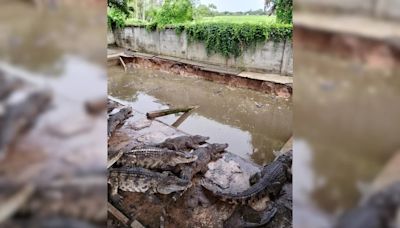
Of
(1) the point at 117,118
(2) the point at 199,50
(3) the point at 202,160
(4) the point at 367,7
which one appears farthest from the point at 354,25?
(2) the point at 199,50

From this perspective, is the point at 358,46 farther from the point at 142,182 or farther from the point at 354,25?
the point at 142,182

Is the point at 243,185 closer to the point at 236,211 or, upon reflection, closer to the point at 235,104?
the point at 236,211

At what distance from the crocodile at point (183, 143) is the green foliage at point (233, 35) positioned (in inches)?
219

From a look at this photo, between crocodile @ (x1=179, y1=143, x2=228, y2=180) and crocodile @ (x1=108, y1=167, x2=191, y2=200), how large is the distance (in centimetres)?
23

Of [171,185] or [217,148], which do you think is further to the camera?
[217,148]

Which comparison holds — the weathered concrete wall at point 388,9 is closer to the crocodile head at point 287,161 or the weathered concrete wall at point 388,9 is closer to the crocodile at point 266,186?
the crocodile at point 266,186

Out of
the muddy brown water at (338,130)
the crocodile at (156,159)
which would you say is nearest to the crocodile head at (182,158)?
the crocodile at (156,159)

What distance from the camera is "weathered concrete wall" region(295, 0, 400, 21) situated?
641 millimetres

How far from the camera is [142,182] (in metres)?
3.46

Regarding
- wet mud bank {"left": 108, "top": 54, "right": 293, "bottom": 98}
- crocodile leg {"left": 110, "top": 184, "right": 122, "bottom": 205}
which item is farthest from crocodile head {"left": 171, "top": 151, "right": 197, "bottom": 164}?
wet mud bank {"left": 108, "top": 54, "right": 293, "bottom": 98}

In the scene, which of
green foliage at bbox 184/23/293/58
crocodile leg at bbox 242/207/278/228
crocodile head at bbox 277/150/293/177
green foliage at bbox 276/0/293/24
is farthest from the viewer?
green foliage at bbox 276/0/293/24

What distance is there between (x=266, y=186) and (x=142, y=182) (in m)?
1.52

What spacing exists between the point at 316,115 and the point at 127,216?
2734 millimetres

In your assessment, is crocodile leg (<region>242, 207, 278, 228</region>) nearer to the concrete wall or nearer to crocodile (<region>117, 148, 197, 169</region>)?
crocodile (<region>117, 148, 197, 169</region>)
